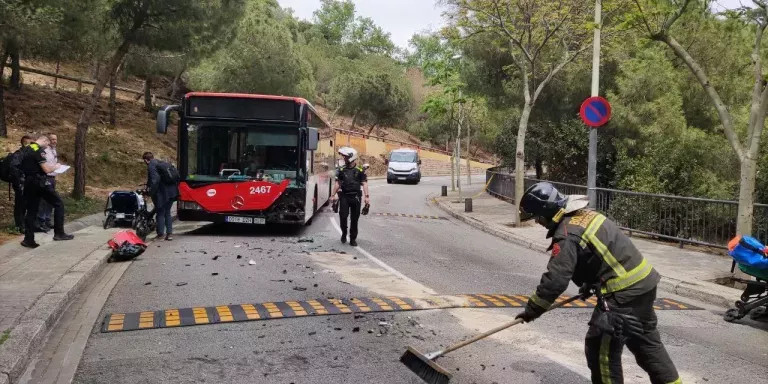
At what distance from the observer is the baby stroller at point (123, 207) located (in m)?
12.5

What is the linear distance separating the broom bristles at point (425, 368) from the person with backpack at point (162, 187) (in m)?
8.49

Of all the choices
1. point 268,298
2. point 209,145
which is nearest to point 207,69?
point 209,145

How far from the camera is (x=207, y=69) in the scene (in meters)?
37.0

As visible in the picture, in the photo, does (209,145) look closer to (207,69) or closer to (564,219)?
(564,219)

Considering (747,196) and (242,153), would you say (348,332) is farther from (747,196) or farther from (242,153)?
(242,153)

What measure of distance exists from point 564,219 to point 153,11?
51.7ft

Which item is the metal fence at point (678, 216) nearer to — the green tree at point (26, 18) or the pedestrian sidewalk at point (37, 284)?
the pedestrian sidewalk at point (37, 284)

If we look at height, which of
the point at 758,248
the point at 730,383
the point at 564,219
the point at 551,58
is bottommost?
the point at 730,383

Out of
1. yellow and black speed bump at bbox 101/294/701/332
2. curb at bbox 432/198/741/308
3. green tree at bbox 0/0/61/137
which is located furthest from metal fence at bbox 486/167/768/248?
green tree at bbox 0/0/61/137

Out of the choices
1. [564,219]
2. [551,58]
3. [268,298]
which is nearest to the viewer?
[564,219]

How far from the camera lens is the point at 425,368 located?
4.31 metres

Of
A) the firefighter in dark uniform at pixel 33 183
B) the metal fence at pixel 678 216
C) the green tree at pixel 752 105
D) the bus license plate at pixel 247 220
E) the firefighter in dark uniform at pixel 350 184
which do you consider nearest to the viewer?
the green tree at pixel 752 105

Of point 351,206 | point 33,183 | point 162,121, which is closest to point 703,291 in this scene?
point 351,206

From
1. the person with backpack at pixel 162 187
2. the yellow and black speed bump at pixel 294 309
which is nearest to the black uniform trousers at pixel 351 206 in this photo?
the person with backpack at pixel 162 187
